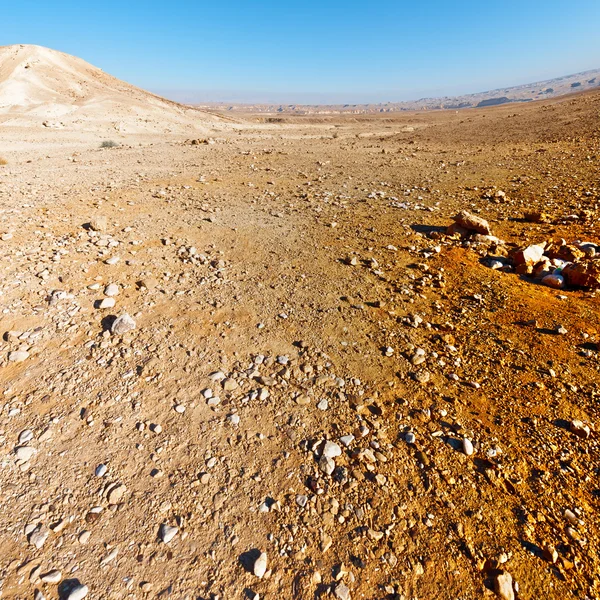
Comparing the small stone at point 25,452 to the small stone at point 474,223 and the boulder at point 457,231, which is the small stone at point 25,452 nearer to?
the boulder at point 457,231

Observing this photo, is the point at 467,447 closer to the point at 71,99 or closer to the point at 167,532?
the point at 167,532

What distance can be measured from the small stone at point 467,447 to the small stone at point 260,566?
6.02ft

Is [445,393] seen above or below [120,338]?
below

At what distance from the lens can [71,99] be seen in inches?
1409

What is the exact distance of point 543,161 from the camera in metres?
12.4

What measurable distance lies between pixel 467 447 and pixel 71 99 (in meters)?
46.5

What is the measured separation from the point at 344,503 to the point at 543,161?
1427 centimetres

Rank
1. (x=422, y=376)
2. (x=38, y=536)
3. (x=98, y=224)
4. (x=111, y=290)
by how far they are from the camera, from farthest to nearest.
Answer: (x=98, y=224), (x=111, y=290), (x=422, y=376), (x=38, y=536)

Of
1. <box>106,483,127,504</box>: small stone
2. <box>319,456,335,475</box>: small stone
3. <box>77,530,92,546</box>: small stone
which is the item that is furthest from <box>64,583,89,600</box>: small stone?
<box>319,456,335,475</box>: small stone

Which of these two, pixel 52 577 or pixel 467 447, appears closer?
pixel 52 577

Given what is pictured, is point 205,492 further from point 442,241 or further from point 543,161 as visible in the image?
point 543,161

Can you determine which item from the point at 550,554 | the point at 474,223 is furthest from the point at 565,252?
the point at 550,554

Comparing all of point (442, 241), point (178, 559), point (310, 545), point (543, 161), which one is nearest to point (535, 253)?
point (442, 241)

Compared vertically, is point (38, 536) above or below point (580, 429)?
above
